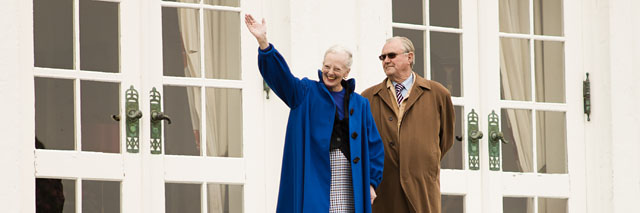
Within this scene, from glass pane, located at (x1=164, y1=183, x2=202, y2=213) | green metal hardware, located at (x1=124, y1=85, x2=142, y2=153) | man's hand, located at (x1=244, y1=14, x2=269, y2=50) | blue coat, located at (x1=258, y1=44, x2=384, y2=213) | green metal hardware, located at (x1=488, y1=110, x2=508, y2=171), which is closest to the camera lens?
man's hand, located at (x1=244, y1=14, x2=269, y2=50)

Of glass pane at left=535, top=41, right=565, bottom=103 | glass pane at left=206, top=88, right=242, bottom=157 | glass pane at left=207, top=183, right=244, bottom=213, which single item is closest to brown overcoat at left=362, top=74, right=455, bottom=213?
glass pane at left=206, top=88, right=242, bottom=157

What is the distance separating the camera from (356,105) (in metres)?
7.47

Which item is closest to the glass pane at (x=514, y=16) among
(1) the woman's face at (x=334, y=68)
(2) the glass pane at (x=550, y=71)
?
(2) the glass pane at (x=550, y=71)

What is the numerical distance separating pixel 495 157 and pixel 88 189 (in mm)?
2802

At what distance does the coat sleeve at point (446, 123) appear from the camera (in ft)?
27.1

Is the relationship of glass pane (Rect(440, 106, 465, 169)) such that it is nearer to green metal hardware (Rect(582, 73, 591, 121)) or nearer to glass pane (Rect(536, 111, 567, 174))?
glass pane (Rect(536, 111, 567, 174))

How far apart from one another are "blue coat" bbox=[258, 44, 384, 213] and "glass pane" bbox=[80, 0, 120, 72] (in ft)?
5.34

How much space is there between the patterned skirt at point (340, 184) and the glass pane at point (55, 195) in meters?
1.77

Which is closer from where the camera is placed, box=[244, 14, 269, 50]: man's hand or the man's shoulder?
box=[244, 14, 269, 50]: man's hand

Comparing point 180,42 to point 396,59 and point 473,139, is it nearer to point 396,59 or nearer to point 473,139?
point 396,59

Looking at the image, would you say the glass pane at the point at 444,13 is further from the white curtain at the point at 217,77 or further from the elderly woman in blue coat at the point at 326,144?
the elderly woman in blue coat at the point at 326,144

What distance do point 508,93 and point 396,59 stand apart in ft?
6.48

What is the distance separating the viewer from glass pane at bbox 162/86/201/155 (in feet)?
28.5
